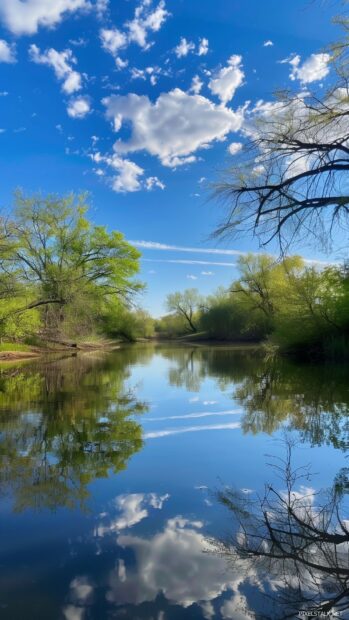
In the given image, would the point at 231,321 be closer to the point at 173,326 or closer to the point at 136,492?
the point at 173,326

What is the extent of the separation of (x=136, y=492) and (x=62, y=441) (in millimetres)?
2241

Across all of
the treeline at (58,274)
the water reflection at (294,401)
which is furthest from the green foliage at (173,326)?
the water reflection at (294,401)

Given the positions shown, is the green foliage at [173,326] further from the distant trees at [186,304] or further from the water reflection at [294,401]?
the water reflection at [294,401]

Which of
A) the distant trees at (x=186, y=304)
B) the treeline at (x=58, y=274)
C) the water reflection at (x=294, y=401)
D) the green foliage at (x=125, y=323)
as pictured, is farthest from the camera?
the distant trees at (x=186, y=304)

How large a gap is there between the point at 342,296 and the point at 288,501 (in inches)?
660

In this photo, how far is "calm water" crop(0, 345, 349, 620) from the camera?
2514 millimetres

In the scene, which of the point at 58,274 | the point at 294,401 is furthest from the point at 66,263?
the point at 294,401

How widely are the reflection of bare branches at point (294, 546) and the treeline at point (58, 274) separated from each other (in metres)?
17.4

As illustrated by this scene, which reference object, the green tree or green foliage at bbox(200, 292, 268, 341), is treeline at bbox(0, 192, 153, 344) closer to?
the green tree

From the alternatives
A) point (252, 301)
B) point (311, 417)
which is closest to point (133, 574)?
point (311, 417)

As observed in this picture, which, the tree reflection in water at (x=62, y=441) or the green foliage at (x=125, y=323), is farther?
the green foliage at (x=125, y=323)

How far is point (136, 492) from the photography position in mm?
4070

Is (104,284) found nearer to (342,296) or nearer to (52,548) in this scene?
(342,296)

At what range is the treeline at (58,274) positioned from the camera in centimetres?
2256
